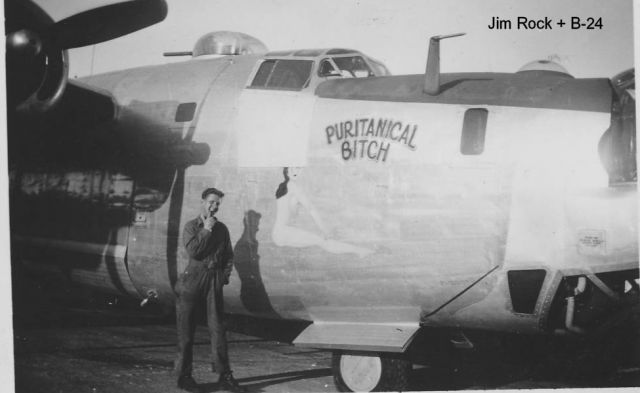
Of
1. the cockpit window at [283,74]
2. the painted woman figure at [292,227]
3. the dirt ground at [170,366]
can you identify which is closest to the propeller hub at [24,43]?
the cockpit window at [283,74]

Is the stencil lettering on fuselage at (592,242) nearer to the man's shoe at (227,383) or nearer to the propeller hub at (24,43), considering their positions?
Answer: the man's shoe at (227,383)

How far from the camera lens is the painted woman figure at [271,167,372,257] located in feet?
20.4

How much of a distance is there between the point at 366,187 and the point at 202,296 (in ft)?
6.48

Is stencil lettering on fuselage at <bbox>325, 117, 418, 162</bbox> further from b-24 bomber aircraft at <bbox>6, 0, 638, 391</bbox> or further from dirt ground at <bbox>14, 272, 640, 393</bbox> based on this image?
dirt ground at <bbox>14, 272, 640, 393</bbox>

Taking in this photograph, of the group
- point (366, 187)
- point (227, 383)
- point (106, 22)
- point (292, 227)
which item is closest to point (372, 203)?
point (366, 187)

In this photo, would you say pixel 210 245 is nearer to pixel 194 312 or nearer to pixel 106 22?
pixel 194 312

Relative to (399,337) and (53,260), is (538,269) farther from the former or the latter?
(53,260)

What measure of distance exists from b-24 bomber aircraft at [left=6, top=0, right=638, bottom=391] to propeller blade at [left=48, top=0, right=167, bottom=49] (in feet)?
0.07

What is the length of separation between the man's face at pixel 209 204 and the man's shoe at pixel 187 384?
1636 mm

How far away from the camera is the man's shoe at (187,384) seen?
20.1 feet

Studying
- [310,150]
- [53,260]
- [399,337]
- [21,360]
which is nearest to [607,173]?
[399,337]

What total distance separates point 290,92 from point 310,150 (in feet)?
2.72

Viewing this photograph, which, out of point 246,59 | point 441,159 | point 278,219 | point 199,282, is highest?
point 246,59

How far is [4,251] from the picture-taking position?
20.1ft
